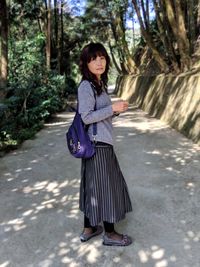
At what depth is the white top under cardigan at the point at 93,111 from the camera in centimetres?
299

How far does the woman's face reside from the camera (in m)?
3.04

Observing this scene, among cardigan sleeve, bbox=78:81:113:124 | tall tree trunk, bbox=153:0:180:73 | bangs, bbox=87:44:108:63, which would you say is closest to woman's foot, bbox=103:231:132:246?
cardigan sleeve, bbox=78:81:113:124

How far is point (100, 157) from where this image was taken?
312cm

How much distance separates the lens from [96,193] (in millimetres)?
3131

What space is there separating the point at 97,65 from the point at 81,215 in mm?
1646

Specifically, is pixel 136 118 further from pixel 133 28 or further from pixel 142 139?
pixel 133 28

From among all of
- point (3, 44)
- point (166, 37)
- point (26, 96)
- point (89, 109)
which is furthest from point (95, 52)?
point (166, 37)

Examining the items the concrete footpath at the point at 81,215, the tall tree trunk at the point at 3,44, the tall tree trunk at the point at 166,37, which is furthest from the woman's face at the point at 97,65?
the tall tree trunk at the point at 166,37

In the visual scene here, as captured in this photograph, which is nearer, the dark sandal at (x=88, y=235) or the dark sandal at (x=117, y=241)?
the dark sandal at (x=117, y=241)

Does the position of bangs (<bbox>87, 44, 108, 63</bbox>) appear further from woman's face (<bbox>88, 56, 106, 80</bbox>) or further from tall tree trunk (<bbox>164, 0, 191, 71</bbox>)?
tall tree trunk (<bbox>164, 0, 191, 71</bbox>)

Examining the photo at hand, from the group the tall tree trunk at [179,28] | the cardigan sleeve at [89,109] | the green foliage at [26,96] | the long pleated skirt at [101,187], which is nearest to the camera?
the cardigan sleeve at [89,109]

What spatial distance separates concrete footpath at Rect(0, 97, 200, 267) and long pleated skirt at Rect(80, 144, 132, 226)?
300 millimetres

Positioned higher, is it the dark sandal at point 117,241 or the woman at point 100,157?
the woman at point 100,157

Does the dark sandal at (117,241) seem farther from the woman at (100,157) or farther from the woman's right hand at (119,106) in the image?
the woman's right hand at (119,106)
